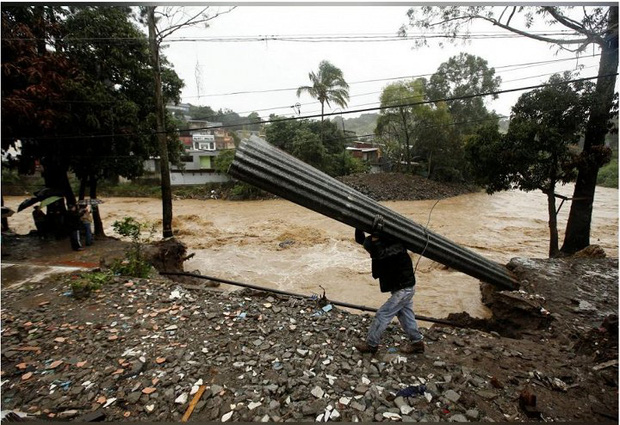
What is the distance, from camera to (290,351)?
2.95 m

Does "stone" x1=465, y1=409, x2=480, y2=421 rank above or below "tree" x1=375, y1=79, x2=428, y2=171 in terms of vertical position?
below

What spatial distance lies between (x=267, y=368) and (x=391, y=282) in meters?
1.49

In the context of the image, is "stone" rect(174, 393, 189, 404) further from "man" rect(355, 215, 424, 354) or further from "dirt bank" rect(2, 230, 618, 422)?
"man" rect(355, 215, 424, 354)

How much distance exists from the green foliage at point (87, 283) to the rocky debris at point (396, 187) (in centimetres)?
1584

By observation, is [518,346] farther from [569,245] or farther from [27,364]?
[569,245]

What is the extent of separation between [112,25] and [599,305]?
12319 mm

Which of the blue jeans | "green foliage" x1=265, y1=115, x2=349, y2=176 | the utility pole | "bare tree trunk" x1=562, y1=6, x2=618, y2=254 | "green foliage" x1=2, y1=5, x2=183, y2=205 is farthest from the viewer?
"green foliage" x1=265, y1=115, x2=349, y2=176

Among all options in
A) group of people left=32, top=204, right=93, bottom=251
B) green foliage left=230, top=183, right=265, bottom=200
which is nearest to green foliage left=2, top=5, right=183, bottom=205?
group of people left=32, top=204, right=93, bottom=251

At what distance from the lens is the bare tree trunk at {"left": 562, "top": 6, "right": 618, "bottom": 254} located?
4465 mm

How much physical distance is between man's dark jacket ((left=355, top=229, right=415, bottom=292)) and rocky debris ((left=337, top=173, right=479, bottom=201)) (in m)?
16.4

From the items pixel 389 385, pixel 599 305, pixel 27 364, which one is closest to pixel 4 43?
pixel 27 364

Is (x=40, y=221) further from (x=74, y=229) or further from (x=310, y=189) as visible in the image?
(x=310, y=189)

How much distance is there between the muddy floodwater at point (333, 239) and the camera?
7.41 m

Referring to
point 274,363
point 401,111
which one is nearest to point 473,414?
point 274,363
